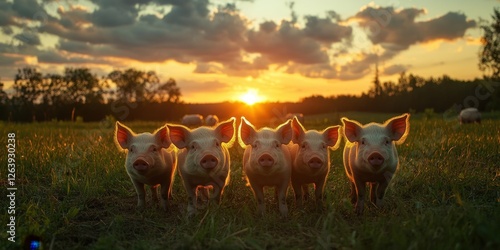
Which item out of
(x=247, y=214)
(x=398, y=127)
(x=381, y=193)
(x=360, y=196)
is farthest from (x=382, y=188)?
(x=247, y=214)

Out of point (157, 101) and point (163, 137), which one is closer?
point (163, 137)

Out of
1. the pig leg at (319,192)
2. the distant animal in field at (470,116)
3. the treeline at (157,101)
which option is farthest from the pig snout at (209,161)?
the treeline at (157,101)

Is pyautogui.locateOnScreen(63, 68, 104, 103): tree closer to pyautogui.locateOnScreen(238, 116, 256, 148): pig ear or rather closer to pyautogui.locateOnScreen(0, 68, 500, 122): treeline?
pyautogui.locateOnScreen(0, 68, 500, 122): treeline

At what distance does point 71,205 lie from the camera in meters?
5.49

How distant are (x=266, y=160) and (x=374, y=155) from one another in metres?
1.12

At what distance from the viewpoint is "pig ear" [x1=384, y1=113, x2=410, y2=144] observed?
527 centimetres

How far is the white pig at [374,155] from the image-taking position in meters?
A: 4.87

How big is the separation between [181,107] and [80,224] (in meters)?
56.1

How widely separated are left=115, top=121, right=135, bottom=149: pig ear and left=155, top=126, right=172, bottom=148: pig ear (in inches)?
13.0

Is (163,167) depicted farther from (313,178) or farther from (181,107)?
(181,107)

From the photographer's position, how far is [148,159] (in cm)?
524

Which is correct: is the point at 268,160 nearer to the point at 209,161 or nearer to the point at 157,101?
the point at 209,161

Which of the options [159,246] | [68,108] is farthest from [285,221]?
[68,108]

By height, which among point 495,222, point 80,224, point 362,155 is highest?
point 362,155
